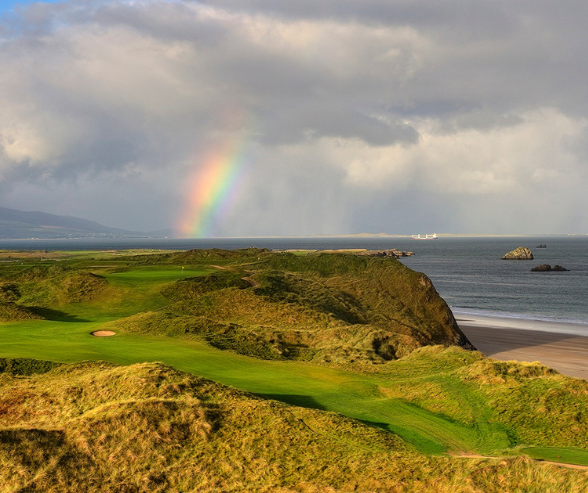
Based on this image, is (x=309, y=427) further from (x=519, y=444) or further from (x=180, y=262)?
(x=180, y=262)

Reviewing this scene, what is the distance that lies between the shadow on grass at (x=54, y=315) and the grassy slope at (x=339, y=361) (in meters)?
0.07

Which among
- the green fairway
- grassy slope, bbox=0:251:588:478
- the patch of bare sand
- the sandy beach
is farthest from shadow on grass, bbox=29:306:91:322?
the sandy beach

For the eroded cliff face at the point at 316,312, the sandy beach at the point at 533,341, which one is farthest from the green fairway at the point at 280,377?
the sandy beach at the point at 533,341

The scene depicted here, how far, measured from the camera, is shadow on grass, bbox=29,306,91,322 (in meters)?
34.1

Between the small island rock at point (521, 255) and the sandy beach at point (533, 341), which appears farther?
the small island rock at point (521, 255)

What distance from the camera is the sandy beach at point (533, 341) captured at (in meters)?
40.2

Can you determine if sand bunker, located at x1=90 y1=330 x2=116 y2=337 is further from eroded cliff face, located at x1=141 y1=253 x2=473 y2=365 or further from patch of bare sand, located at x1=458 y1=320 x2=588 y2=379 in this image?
patch of bare sand, located at x1=458 y1=320 x2=588 y2=379

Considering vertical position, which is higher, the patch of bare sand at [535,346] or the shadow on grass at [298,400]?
the shadow on grass at [298,400]

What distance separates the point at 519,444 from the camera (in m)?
13.1

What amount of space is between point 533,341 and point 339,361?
3450cm

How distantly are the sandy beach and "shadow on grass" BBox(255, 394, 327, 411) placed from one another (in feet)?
89.1

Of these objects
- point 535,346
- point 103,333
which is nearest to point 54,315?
point 103,333

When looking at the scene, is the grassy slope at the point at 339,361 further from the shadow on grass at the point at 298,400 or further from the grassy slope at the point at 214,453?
the grassy slope at the point at 214,453

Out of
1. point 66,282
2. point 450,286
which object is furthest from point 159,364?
point 450,286
